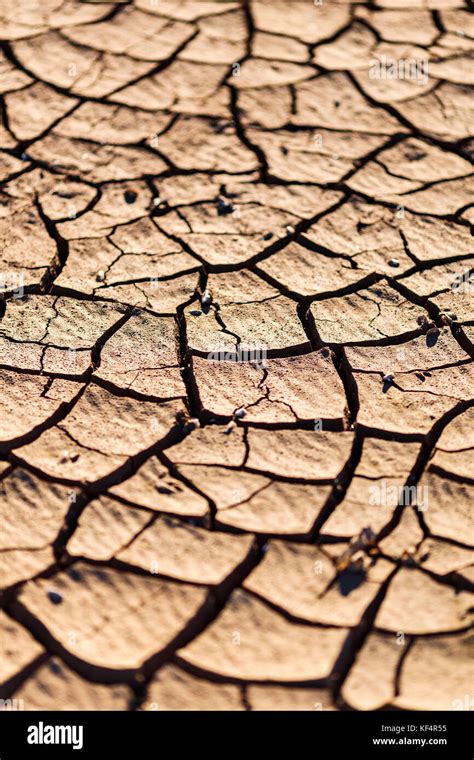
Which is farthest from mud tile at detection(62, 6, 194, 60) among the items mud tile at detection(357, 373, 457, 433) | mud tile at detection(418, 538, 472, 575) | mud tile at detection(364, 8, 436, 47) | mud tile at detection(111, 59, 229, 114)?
mud tile at detection(418, 538, 472, 575)

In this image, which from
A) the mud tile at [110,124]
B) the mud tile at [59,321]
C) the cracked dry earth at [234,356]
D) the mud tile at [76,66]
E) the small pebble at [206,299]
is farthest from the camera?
the mud tile at [76,66]

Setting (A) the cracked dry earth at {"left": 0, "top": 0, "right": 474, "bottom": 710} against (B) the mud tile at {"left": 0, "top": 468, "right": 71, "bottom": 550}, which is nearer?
(A) the cracked dry earth at {"left": 0, "top": 0, "right": 474, "bottom": 710}

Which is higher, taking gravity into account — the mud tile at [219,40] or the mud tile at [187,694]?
the mud tile at [219,40]

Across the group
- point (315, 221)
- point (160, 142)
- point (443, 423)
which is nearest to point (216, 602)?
point (443, 423)

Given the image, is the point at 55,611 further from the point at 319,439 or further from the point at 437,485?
the point at 437,485

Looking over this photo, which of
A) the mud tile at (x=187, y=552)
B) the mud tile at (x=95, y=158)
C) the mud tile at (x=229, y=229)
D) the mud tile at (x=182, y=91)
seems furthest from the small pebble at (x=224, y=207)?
the mud tile at (x=187, y=552)

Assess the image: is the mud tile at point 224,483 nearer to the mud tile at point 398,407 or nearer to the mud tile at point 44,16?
the mud tile at point 398,407

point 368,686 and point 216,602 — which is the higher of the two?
point 216,602

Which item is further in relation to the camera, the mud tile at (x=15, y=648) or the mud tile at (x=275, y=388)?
the mud tile at (x=275, y=388)

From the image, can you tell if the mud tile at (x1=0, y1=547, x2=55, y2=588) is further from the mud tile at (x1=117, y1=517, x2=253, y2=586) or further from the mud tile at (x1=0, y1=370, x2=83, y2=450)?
the mud tile at (x1=0, y1=370, x2=83, y2=450)
